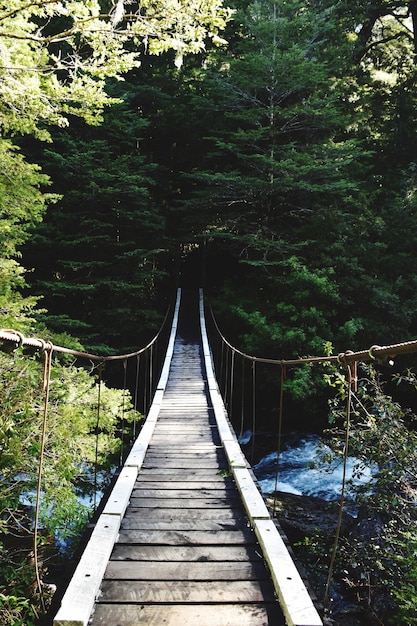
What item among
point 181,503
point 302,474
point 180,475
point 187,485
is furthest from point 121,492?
point 302,474

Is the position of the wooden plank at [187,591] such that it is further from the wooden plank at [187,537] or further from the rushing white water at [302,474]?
the rushing white water at [302,474]

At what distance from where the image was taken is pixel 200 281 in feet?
53.9

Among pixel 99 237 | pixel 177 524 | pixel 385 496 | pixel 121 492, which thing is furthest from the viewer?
pixel 99 237

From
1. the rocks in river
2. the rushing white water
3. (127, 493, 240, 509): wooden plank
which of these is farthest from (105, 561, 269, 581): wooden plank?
the rushing white water

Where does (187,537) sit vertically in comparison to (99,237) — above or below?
below

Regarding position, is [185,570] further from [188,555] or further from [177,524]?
[177,524]

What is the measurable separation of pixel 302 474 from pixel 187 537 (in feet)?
17.1

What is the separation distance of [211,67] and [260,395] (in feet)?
26.2

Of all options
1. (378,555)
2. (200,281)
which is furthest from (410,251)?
(200,281)

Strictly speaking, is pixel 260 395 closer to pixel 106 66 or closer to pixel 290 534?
pixel 290 534

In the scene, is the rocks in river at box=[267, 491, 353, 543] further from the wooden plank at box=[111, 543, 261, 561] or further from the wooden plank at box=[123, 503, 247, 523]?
the wooden plank at box=[111, 543, 261, 561]

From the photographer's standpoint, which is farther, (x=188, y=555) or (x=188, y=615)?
(x=188, y=555)

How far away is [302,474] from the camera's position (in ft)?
22.4

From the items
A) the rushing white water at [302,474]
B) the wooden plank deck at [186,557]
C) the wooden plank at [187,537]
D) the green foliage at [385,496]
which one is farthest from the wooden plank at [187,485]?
the rushing white water at [302,474]
